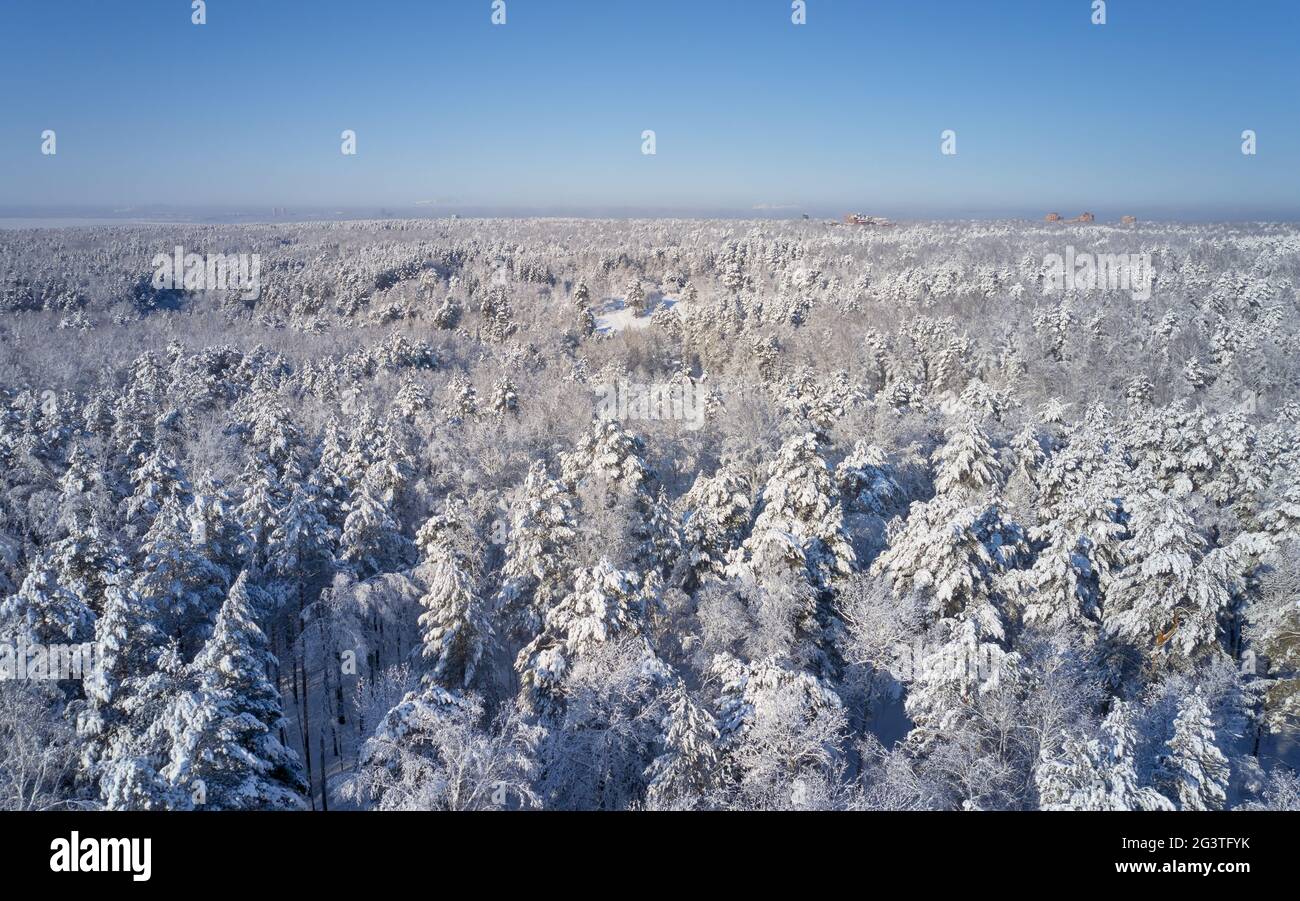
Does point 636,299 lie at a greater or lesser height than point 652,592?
greater

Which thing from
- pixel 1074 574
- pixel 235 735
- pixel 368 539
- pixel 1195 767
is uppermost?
pixel 368 539

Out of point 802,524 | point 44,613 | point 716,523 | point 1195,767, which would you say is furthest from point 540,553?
point 1195,767

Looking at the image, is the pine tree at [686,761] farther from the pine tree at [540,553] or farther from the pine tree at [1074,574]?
the pine tree at [1074,574]

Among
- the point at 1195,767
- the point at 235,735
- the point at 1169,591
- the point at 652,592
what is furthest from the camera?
the point at 652,592

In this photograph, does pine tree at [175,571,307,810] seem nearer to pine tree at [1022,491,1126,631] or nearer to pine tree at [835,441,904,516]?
pine tree at [1022,491,1126,631]

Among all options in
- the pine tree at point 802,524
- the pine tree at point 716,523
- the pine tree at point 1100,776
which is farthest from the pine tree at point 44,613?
the pine tree at point 1100,776

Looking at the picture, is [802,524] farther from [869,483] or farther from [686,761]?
[686,761]

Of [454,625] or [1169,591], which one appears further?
[454,625]
